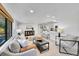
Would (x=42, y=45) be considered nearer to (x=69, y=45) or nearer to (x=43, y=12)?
(x=69, y=45)

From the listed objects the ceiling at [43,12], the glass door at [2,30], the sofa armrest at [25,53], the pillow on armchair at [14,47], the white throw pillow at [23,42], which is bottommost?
the sofa armrest at [25,53]

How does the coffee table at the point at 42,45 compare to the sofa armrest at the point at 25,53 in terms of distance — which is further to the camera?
the coffee table at the point at 42,45

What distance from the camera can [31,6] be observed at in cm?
166

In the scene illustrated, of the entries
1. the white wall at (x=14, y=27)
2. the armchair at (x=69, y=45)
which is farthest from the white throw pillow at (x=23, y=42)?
the armchair at (x=69, y=45)

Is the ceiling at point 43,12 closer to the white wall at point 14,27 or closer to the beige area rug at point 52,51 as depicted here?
the white wall at point 14,27

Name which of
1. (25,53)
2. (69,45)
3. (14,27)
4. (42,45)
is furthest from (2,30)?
(69,45)

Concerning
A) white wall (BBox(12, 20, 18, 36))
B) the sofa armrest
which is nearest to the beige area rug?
the sofa armrest

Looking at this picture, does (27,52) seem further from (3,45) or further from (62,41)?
(62,41)

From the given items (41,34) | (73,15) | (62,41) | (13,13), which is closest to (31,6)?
(13,13)

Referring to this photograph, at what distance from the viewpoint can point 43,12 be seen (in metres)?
1.69

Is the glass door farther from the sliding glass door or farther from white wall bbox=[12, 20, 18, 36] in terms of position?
white wall bbox=[12, 20, 18, 36]

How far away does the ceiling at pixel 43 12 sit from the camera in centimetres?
165

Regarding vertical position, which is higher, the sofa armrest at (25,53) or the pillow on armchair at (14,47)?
the pillow on armchair at (14,47)

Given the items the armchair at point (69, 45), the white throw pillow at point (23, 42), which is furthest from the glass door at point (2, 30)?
the armchair at point (69, 45)
